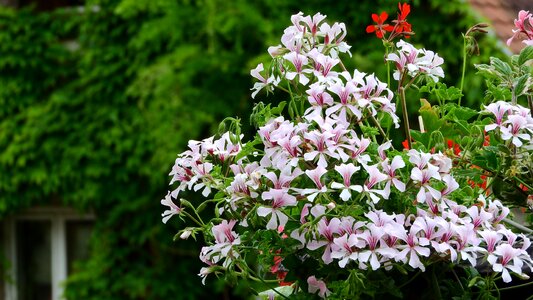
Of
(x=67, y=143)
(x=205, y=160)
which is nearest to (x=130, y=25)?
(x=67, y=143)

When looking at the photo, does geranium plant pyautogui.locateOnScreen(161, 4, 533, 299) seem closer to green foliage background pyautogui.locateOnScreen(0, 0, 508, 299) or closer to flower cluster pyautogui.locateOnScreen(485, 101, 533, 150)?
flower cluster pyautogui.locateOnScreen(485, 101, 533, 150)

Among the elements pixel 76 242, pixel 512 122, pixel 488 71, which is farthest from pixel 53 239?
pixel 512 122

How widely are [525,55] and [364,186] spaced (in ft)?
1.28

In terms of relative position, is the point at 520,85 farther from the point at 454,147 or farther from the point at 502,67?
the point at 454,147

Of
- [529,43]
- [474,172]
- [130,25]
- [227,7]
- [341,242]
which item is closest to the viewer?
[341,242]

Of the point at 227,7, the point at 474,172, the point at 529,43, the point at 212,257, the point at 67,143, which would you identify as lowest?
the point at 212,257

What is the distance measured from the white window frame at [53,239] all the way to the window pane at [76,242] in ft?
0.11

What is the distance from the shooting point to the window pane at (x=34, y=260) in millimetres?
6773

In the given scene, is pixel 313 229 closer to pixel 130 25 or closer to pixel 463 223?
pixel 463 223

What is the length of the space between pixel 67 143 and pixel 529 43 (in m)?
4.86

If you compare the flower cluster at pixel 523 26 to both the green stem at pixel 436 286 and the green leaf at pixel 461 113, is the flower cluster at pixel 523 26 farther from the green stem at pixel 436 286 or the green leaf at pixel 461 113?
the green stem at pixel 436 286

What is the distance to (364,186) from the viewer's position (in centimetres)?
135

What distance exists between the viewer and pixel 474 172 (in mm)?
1465

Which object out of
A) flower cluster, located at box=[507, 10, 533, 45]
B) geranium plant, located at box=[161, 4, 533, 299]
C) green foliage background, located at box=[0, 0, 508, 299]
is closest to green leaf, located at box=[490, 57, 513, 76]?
geranium plant, located at box=[161, 4, 533, 299]
